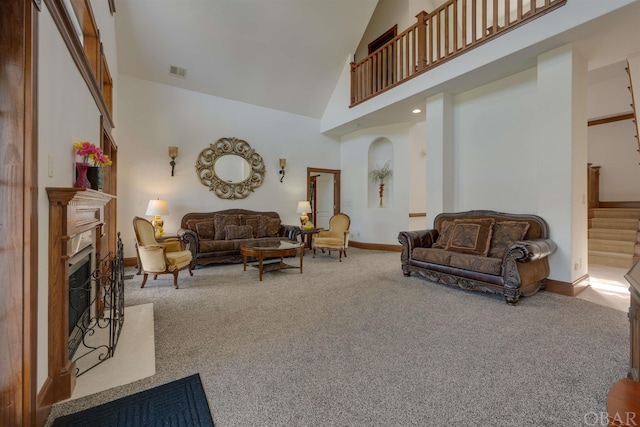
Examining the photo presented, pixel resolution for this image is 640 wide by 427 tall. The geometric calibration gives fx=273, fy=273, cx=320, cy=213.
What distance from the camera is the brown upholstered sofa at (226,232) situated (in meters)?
4.53

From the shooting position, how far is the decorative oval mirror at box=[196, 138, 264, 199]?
5.48 metres

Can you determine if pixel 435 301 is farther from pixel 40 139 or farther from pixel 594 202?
pixel 594 202

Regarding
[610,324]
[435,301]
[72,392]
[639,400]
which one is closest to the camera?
[639,400]

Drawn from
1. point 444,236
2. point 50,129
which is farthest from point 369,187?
point 50,129

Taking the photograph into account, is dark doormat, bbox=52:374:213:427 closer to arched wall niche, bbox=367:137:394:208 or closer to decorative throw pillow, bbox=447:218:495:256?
decorative throw pillow, bbox=447:218:495:256

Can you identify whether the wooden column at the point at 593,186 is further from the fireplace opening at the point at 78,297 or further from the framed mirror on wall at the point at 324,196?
the fireplace opening at the point at 78,297

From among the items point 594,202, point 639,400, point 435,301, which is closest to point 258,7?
point 435,301

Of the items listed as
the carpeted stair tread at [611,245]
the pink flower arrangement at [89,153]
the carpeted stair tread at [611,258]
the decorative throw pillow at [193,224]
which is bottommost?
the carpeted stair tread at [611,258]

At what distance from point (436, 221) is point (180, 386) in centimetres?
401

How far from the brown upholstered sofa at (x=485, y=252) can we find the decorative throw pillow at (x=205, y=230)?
3358 millimetres

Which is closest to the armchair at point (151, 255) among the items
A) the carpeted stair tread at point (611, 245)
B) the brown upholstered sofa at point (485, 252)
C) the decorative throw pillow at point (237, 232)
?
the decorative throw pillow at point (237, 232)

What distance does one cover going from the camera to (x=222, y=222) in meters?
5.20

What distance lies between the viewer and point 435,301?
9.90 feet

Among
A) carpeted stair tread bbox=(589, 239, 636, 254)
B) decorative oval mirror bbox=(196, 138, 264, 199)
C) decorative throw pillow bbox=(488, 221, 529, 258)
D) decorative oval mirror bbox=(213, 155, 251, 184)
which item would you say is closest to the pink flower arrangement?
decorative oval mirror bbox=(196, 138, 264, 199)
